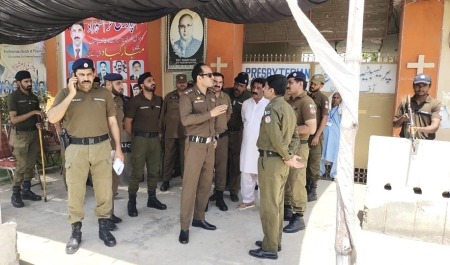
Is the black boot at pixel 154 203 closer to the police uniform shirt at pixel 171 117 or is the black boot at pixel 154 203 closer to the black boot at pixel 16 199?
the police uniform shirt at pixel 171 117

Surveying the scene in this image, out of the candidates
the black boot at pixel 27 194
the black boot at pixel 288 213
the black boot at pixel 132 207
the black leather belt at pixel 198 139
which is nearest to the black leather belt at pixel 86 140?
the black leather belt at pixel 198 139

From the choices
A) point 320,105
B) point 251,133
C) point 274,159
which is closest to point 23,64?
point 251,133

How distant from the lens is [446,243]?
12.6ft

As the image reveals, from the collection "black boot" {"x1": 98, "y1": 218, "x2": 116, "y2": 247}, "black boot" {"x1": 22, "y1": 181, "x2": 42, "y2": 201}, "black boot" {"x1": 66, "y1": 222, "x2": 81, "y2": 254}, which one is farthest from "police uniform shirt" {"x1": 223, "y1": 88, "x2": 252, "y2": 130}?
"black boot" {"x1": 22, "y1": 181, "x2": 42, "y2": 201}

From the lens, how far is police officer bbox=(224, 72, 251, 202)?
518 cm

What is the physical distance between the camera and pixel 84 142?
3.61m

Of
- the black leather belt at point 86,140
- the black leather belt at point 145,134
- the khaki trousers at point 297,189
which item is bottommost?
the khaki trousers at point 297,189

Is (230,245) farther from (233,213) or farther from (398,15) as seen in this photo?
(398,15)

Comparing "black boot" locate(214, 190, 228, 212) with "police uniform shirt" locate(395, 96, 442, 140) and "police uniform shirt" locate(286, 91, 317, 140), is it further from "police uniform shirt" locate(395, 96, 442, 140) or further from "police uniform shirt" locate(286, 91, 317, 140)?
"police uniform shirt" locate(395, 96, 442, 140)

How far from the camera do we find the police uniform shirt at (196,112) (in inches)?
147

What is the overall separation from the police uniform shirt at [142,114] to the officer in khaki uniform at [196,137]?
89cm

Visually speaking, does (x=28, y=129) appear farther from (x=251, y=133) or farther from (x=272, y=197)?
(x=272, y=197)

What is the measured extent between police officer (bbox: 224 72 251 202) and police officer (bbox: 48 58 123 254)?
1.89 metres

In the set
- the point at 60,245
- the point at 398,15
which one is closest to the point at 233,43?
the point at 398,15
